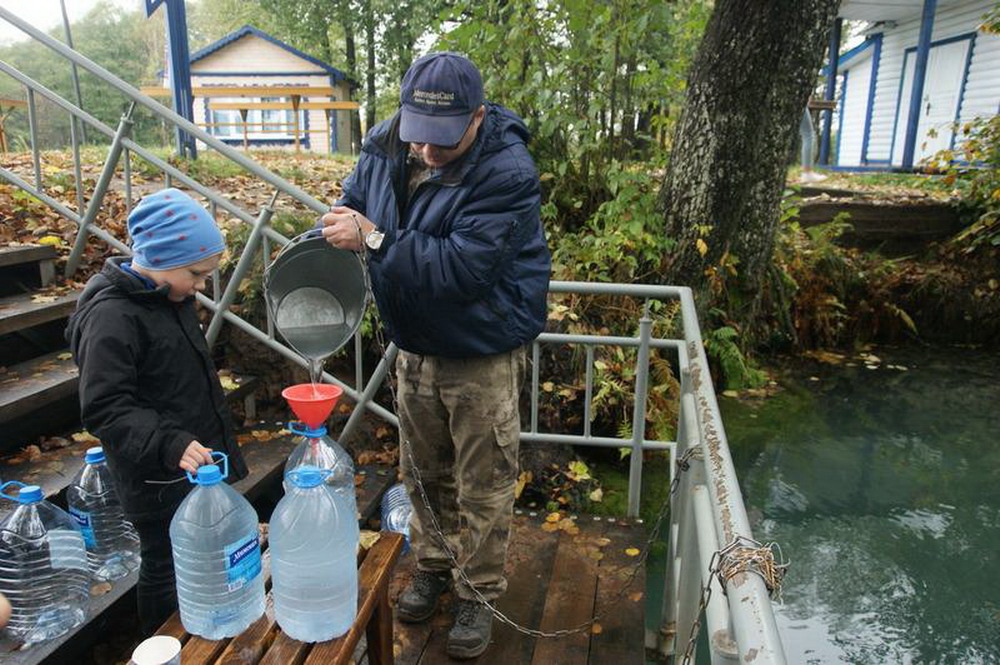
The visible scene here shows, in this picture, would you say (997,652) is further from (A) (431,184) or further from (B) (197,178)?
(B) (197,178)

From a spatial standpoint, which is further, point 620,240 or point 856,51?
point 856,51

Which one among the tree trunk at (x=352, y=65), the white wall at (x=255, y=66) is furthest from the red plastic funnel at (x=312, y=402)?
the tree trunk at (x=352, y=65)

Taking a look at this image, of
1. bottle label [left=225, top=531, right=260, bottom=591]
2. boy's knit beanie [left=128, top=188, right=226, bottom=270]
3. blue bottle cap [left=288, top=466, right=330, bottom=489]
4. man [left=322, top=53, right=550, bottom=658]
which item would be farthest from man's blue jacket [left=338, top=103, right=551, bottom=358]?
bottle label [left=225, top=531, right=260, bottom=591]

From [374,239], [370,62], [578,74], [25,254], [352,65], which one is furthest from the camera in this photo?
[352,65]

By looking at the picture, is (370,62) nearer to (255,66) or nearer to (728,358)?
(255,66)

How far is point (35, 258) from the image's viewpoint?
4.08 metres

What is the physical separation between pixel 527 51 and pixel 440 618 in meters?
4.71

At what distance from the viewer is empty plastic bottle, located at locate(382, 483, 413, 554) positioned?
3375mm

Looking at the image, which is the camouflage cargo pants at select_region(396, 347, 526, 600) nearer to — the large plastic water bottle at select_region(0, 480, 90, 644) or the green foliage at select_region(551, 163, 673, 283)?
the large plastic water bottle at select_region(0, 480, 90, 644)

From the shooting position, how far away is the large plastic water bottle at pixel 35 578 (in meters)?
2.33

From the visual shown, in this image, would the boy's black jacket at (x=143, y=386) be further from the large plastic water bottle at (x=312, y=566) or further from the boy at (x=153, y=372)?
the large plastic water bottle at (x=312, y=566)

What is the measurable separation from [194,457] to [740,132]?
4.84 metres

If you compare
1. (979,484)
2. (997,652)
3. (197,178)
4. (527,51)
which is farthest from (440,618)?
(197,178)

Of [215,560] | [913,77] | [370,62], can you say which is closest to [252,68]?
[370,62]
